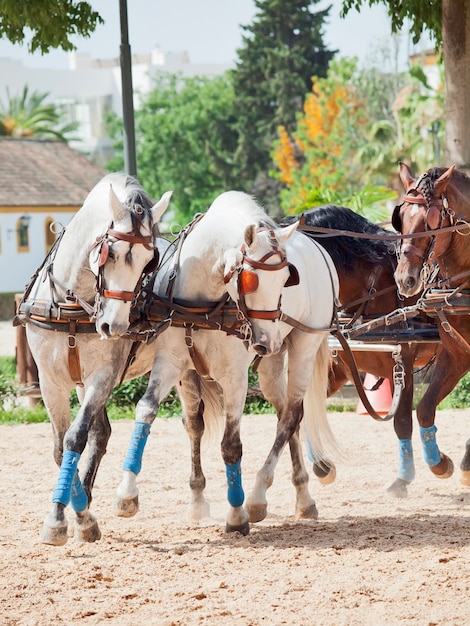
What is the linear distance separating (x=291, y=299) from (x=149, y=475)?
8.30ft

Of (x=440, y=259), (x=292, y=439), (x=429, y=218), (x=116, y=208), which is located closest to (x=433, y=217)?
(x=429, y=218)

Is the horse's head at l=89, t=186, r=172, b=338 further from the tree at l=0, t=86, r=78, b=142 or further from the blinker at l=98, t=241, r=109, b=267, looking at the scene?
the tree at l=0, t=86, r=78, b=142

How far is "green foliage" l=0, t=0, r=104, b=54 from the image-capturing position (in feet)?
33.8

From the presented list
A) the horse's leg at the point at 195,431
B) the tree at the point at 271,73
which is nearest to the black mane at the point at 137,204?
the horse's leg at the point at 195,431

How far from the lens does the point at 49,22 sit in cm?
1047

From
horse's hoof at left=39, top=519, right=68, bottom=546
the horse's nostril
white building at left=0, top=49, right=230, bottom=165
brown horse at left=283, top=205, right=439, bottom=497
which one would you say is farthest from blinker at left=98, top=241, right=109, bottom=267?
white building at left=0, top=49, right=230, bottom=165

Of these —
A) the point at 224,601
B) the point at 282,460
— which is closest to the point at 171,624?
the point at 224,601

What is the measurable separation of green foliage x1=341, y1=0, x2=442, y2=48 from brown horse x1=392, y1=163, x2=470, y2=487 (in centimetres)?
430

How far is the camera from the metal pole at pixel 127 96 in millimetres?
10719

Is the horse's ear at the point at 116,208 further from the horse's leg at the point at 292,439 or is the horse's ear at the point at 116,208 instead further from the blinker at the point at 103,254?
the horse's leg at the point at 292,439

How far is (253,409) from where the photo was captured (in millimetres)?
11750

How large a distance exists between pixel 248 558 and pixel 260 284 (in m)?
1.50

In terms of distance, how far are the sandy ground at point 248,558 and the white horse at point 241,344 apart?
1.20 ft

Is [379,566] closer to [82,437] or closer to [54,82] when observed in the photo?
[82,437]
